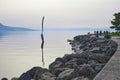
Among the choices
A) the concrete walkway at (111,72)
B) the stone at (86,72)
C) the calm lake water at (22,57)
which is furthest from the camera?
the calm lake water at (22,57)

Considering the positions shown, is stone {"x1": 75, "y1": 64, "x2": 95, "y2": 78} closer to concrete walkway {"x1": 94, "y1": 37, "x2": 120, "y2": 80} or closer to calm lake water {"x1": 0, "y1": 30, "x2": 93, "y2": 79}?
concrete walkway {"x1": 94, "y1": 37, "x2": 120, "y2": 80}

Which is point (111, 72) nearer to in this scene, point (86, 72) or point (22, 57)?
point (86, 72)

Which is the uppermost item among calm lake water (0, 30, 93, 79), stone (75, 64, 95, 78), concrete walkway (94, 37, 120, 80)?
concrete walkway (94, 37, 120, 80)

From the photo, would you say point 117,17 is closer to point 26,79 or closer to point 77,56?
point 77,56

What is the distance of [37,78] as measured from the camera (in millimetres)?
21688

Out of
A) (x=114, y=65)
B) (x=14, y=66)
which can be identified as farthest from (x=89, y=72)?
(x=14, y=66)

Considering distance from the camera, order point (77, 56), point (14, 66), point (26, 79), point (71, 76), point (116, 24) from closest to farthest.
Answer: point (71, 76) → point (26, 79) → point (77, 56) → point (14, 66) → point (116, 24)

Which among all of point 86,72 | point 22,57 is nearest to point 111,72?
point 86,72

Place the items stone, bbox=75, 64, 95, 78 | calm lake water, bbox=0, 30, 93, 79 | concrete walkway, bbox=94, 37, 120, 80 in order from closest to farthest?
concrete walkway, bbox=94, 37, 120, 80 < stone, bbox=75, 64, 95, 78 < calm lake water, bbox=0, 30, 93, 79

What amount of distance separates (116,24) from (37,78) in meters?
37.9

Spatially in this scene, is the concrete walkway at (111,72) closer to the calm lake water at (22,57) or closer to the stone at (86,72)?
the stone at (86,72)

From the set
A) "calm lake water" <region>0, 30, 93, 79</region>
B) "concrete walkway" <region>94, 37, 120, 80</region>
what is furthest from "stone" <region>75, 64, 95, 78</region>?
"calm lake water" <region>0, 30, 93, 79</region>

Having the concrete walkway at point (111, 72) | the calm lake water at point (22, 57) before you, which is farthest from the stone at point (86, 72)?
the calm lake water at point (22, 57)

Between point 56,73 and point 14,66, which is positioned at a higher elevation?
point 56,73
